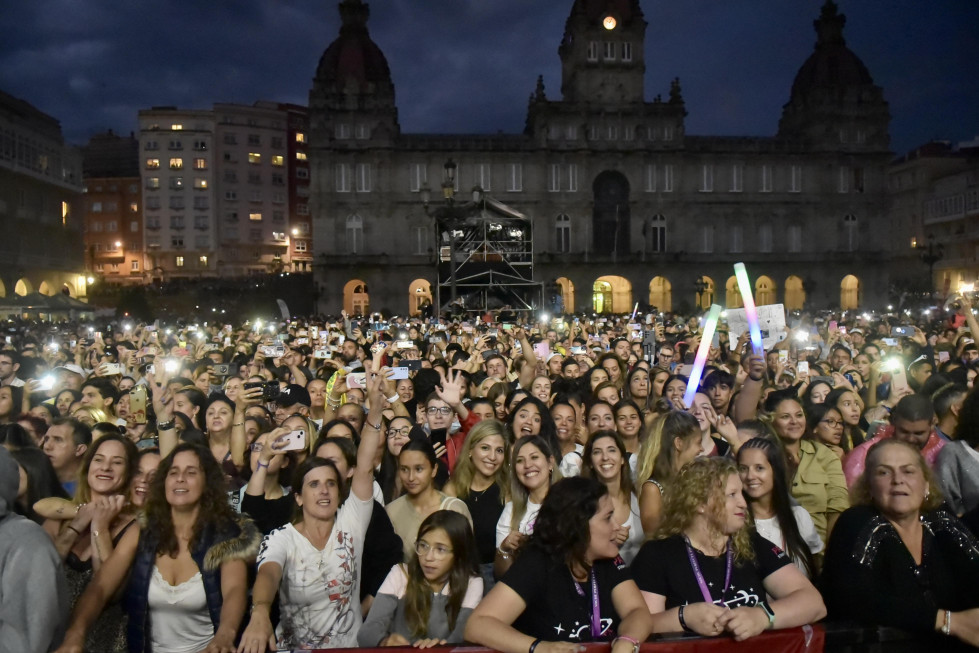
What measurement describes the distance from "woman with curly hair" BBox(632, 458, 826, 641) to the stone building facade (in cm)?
4806

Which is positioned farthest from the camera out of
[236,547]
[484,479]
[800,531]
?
[484,479]

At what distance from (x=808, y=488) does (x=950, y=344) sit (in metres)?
9.96

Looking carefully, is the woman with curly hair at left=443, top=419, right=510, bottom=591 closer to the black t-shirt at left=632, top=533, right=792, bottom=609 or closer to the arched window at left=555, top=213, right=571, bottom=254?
the black t-shirt at left=632, top=533, right=792, bottom=609

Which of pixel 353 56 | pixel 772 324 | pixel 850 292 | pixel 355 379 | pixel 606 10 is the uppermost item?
pixel 606 10

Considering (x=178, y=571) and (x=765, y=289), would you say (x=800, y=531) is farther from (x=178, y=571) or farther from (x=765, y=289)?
(x=765, y=289)

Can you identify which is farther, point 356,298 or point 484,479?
point 356,298

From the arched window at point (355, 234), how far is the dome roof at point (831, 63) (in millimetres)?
34713

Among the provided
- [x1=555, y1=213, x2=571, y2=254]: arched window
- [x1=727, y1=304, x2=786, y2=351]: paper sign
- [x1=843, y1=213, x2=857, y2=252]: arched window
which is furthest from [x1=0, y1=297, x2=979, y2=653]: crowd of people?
[x1=843, y1=213, x2=857, y2=252]: arched window

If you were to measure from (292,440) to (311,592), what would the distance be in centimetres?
125

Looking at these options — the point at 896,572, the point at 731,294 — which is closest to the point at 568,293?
the point at 731,294

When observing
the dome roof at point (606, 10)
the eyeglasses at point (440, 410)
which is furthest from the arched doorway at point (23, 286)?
the eyeglasses at point (440, 410)

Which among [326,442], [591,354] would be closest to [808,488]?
[326,442]

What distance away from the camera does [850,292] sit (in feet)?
189

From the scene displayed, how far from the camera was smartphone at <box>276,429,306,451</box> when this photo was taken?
495 cm
